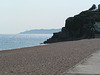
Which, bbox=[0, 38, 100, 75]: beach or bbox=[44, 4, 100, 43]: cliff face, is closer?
bbox=[0, 38, 100, 75]: beach

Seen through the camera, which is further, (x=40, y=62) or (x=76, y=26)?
(x=76, y=26)

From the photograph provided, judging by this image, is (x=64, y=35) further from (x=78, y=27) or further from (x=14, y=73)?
(x=14, y=73)

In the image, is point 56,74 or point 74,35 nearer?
point 56,74

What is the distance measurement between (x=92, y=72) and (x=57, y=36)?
322 ft

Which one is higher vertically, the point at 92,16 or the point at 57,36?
the point at 92,16

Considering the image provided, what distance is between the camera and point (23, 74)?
11445 mm

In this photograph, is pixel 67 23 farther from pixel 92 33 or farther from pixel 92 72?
pixel 92 72

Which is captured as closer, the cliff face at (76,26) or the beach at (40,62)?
the beach at (40,62)

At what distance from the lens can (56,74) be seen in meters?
11.4

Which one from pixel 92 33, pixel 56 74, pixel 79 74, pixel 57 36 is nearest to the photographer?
pixel 79 74

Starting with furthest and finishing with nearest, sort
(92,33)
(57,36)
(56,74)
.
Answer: (57,36) < (92,33) < (56,74)

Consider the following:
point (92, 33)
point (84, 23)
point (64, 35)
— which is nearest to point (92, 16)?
point (84, 23)

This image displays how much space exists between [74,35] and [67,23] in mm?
7091

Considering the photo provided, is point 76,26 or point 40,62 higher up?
point 76,26
